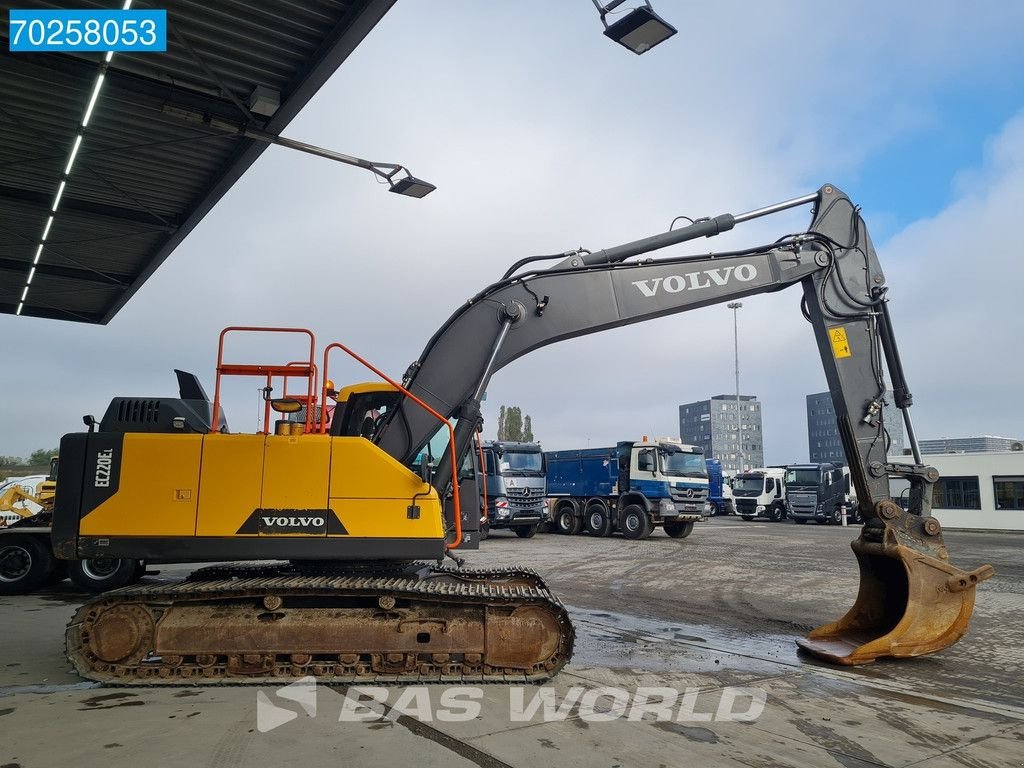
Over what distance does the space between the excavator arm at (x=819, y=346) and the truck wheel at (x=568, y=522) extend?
62.3 ft

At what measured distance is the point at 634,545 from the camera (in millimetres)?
20859

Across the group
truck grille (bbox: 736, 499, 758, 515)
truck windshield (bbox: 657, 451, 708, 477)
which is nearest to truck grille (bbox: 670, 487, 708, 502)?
truck windshield (bbox: 657, 451, 708, 477)

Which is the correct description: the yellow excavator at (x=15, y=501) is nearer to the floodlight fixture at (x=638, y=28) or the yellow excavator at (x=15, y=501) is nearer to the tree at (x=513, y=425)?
the floodlight fixture at (x=638, y=28)

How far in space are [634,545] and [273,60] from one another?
16.3m

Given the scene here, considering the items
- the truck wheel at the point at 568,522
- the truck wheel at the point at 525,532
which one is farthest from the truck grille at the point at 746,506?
the truck wheel at the point at 525,532

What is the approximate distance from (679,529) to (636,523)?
5.01ft

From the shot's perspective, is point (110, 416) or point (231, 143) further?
point (231, 143)

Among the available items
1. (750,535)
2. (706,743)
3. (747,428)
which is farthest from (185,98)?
(747,428)

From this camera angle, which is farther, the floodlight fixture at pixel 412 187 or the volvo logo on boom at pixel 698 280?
the floodlight fixture at pixel 412 187

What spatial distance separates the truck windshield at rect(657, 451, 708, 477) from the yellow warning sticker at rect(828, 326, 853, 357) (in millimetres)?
15643

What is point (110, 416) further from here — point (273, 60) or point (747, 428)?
point (747, 428)

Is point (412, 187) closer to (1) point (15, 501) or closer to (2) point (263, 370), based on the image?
(2) point (263, 370)

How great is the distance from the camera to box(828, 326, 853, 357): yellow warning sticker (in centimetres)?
769

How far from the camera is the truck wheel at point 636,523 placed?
2309 cm
